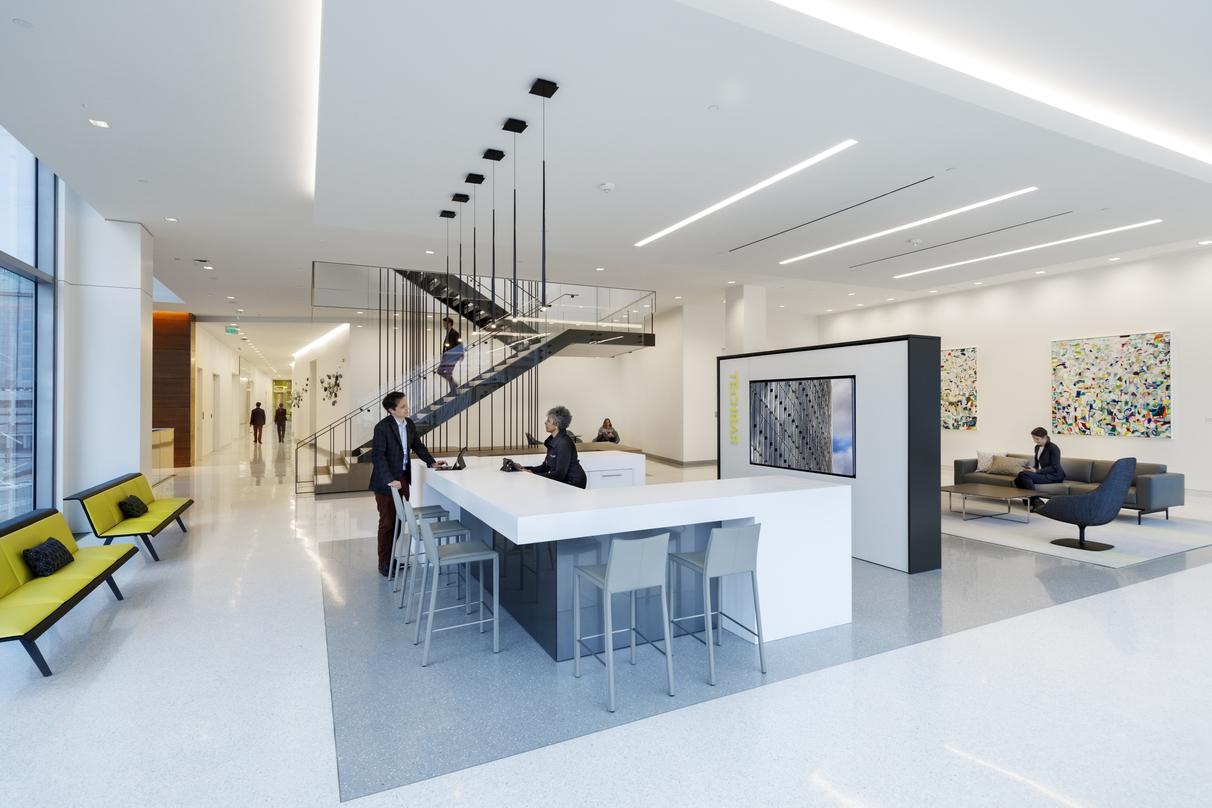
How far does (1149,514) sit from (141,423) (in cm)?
1280

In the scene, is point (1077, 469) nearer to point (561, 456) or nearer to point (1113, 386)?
point (1113, 386)

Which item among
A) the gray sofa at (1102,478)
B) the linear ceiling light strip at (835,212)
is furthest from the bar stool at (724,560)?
the gray sofa at (1102,478)

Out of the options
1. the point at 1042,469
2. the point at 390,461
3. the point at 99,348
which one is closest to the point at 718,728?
the point at 390,461

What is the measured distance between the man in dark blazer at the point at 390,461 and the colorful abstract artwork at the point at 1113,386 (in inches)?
425

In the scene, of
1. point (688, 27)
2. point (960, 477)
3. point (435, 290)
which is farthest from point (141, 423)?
point (960, 477)

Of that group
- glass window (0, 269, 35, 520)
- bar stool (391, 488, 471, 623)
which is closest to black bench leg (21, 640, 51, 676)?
bar stool (391, 488, 471, 623)

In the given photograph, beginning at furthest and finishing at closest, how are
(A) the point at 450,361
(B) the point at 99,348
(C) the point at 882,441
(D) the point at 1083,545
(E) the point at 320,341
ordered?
1. (E) the point at 320,341
2. (A) the point at 450,361
3. (B) the point at 99,348
4. (D) the point at 1083,545
5. (C) the point at 882,441

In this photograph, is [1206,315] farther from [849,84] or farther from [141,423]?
[141,423]

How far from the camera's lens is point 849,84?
3.74m

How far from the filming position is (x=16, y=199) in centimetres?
600

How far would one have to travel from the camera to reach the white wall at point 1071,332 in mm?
9375

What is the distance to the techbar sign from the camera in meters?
8.02

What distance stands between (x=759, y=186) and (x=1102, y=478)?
7068mm

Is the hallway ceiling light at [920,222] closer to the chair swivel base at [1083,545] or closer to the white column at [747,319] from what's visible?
the white column at [747,319]
